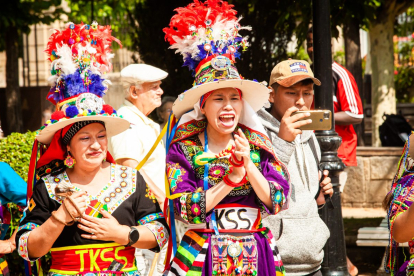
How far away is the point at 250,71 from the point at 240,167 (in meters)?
6.20

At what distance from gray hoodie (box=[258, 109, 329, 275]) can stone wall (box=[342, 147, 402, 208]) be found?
23.3ft

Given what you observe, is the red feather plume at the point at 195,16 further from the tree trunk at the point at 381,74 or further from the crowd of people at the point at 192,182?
the tree trunk at the point at 381,74

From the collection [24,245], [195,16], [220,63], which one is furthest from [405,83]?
[24,245]

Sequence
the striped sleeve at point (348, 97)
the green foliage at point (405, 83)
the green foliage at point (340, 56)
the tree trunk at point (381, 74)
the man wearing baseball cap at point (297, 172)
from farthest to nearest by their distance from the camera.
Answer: the green foliage at point (340, 56) < the green foliage at point (405, 83) < the tree trunk at point (381, 74) < the striped sleeve at point (348, 97) < the man wearing baseball cap at point (297, 172)

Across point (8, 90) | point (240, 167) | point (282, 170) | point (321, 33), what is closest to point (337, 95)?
point (321, 33)

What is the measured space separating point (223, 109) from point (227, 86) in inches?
5.4

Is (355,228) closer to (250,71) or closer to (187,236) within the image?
(250,71)

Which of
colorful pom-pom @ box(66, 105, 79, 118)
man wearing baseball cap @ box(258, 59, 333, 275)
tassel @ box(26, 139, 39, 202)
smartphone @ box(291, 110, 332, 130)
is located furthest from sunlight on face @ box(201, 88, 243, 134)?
tassel @ box(26, 139, 39, 202)

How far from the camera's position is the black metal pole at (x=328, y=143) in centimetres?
548

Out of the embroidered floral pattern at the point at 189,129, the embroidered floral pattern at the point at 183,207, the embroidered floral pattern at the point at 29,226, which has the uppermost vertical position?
the embroidered floral pattern at the point at 189,129

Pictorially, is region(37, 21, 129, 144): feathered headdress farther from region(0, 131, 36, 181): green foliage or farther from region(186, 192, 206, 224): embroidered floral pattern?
region(0, 131, 36, 181): green foliage

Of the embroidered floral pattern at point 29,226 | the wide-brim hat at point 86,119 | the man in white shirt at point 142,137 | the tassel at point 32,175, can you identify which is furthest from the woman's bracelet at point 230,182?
the man in white shirt at point 142,137

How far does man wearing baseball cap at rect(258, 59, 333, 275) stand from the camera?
3951 millimetres

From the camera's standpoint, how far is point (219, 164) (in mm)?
3672
